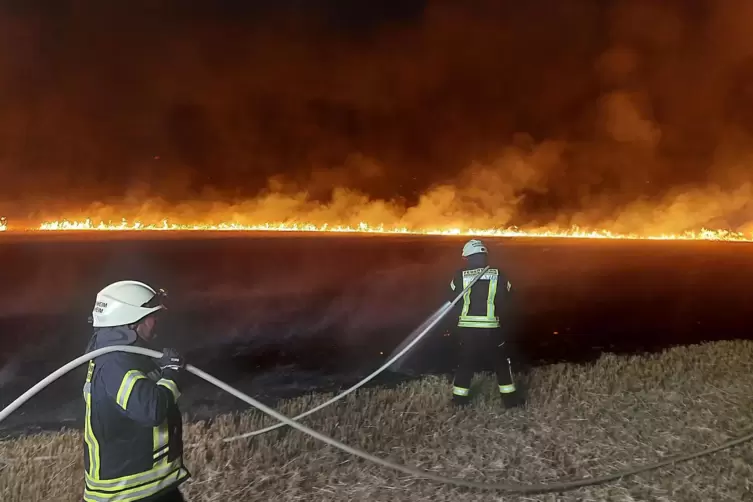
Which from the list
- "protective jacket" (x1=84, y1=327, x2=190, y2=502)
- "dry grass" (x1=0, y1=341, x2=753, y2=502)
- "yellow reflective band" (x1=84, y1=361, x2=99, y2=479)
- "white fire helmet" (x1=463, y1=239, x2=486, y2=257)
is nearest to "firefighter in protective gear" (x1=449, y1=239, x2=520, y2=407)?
"white fire helmet" (x1=463, y1=239, x2=486, y2=257)

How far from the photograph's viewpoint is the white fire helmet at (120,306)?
119 inches

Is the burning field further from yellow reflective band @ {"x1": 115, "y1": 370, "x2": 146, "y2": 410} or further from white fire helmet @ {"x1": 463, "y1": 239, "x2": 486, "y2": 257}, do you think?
yellow reflective band @ {"x1": 115, "y1": 370, "x2": 146, "y2": 410}

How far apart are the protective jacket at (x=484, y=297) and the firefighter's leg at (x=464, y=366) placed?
0.50 ft

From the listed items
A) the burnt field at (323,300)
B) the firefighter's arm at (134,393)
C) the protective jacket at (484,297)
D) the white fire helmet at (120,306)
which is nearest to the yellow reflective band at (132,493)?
the firefighter's arm at (134,393)

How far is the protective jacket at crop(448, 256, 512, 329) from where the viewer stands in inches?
265

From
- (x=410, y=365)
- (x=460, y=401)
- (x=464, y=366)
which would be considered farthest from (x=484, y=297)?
(x=410, y=365)

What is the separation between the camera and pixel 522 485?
4883 millimetres

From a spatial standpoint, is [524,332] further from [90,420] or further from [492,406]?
[90,420]

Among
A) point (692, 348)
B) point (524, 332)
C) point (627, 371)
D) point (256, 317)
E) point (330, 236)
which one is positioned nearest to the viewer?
point (627, 371)

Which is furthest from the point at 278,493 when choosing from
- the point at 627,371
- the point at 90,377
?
the point at 627,371

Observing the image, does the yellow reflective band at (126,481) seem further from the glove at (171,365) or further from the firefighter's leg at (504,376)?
the firefighter's leg at (504,376)

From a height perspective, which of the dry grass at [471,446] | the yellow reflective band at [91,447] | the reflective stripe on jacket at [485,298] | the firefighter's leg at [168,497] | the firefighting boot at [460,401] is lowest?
the dry grass at [471,446]

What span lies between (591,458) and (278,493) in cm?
310

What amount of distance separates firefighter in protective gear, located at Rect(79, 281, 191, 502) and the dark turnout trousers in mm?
4353
